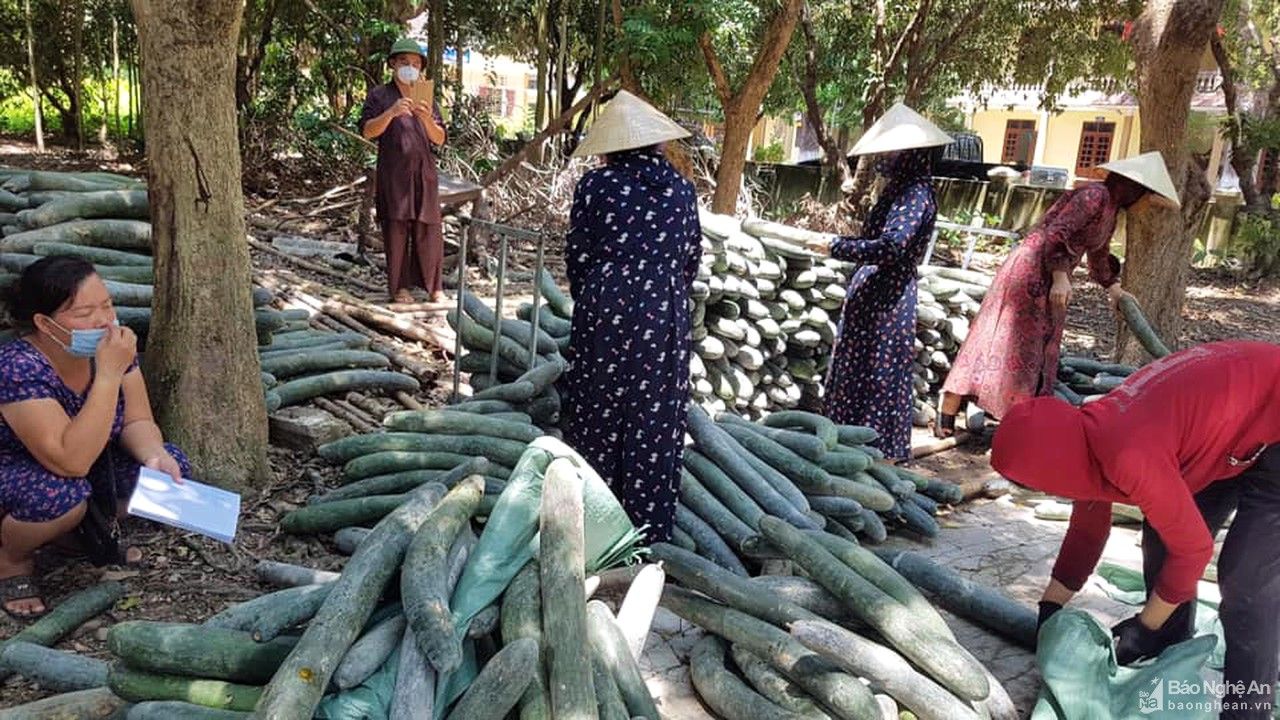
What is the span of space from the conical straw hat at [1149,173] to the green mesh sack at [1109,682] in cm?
261

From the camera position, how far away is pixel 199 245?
11.3 feet

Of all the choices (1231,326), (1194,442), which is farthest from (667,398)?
(1231,326)

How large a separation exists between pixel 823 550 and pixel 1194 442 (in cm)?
110

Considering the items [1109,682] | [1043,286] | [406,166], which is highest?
[406,166]

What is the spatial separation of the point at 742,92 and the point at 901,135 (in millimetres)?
5465

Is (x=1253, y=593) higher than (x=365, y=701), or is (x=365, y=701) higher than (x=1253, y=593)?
(x=1253, y=593)

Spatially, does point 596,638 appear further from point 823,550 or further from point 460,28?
point 460,28

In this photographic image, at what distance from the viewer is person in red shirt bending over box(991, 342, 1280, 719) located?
2.47m

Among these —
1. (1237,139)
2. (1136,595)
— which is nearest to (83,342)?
(1136,595)

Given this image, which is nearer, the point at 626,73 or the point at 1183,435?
the point at 1183,435

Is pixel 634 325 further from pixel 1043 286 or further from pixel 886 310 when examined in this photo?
pixel 1043 286

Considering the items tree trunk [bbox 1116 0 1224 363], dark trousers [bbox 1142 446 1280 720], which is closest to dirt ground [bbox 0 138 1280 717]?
dark trousers [bbox 1142 446 1280 720]

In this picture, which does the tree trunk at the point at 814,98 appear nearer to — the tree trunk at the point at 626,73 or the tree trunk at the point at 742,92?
the tree trunk at the point at 742,92

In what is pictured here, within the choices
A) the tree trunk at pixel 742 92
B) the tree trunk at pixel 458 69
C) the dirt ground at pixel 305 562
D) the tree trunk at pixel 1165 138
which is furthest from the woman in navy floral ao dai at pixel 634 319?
the tree trunk at pixel 458 69
